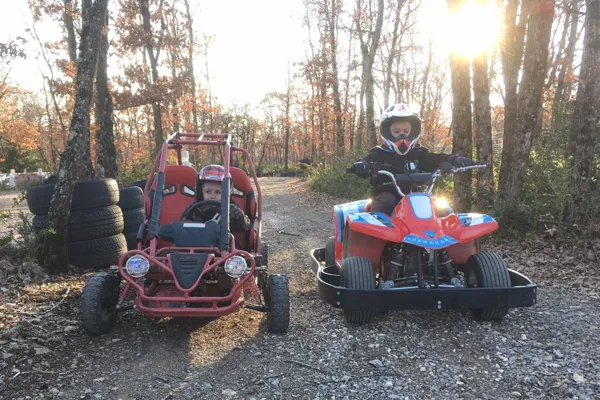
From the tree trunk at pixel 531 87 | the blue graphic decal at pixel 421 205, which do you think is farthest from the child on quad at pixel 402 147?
the tree trunk at pixel 531 87

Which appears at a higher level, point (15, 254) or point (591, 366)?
point (15, 254)

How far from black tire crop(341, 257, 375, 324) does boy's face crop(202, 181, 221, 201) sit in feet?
5.85

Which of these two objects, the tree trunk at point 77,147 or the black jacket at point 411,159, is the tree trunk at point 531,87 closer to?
the black jacket at point 411,159

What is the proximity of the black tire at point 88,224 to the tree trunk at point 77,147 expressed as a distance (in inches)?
6.2

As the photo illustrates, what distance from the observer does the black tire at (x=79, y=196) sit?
234 inches

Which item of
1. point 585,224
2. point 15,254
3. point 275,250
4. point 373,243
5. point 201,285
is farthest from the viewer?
point 275,250

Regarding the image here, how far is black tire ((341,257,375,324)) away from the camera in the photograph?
4.09 meters

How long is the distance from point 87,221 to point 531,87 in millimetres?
6865

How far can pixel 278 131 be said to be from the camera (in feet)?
191

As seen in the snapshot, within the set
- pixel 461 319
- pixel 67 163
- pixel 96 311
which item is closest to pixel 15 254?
pixel 67 163

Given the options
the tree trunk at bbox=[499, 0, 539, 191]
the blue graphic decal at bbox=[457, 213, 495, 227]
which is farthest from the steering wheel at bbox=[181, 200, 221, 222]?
the tree trunk at bbox=[499, 0, 539, 191]

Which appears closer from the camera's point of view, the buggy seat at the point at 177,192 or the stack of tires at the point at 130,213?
the buggy seat at the point at 177,192

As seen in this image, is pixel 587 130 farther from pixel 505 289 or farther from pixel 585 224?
pixel 505 289

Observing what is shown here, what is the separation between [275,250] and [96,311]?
4509 millimetres
